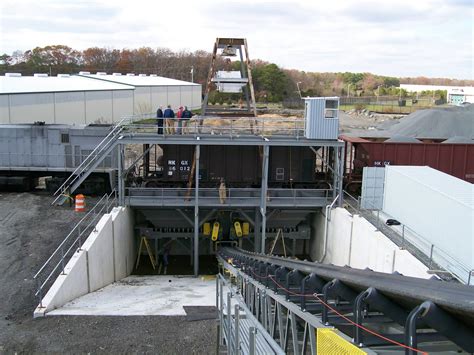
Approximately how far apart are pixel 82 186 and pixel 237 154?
8.07m

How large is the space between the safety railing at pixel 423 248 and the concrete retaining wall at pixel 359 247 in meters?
0.44

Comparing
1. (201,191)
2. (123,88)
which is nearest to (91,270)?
(201,191)

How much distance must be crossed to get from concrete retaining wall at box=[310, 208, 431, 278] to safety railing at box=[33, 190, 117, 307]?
10.1 m

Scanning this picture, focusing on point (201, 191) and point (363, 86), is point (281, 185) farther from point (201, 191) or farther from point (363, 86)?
point (363, 86)

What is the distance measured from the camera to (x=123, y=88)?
5588 cm

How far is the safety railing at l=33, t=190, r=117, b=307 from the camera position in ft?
47.4

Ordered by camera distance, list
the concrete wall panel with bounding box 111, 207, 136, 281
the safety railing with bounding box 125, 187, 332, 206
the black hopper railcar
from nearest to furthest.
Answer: the concrete wall panel with bounding box 111, 207, 136, 281, the safety railing with bounding box 125, 187, 332, 206, the black hopper railcar

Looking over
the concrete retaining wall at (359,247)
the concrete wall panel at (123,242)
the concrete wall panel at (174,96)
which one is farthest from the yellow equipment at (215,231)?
A: the concrete wall panel at (174,96)

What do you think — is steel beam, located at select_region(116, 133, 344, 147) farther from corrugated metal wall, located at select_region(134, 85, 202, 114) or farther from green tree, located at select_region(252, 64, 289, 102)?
green tree, located at select_region(252, 64, 289, 102)

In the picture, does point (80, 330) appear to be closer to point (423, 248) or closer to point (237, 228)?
point (423, 248)

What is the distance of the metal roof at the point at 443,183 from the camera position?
47.2ft

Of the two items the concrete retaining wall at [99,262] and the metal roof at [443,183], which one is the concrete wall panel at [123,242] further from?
the metal roof at [443,183]

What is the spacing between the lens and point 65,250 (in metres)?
16.9

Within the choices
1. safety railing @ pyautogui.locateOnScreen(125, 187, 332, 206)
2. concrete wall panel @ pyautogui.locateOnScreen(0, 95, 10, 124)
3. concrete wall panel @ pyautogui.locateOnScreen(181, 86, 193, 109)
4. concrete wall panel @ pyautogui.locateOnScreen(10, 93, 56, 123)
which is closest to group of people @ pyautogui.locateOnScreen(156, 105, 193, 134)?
safety railing @ pyautogui.locateOnScreen(125, 187, 332, 206)
